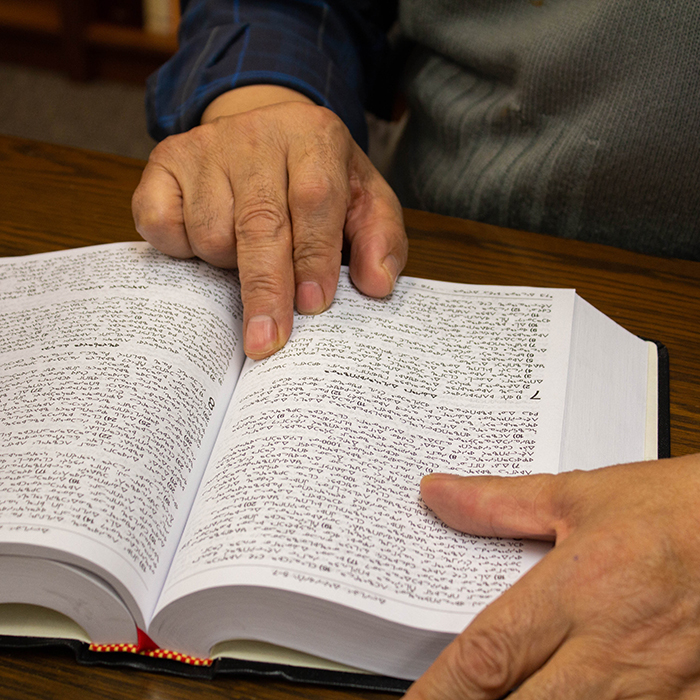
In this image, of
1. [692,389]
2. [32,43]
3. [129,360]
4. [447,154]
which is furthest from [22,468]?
[32,43]

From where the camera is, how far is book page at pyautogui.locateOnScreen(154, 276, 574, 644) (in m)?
0.42

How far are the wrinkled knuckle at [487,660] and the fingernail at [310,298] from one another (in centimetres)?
32

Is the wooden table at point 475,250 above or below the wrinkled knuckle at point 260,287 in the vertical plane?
above

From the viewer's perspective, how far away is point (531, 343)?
0.59m

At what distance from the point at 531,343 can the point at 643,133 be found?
1.05ft

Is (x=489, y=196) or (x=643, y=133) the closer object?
(x=643, y=133)

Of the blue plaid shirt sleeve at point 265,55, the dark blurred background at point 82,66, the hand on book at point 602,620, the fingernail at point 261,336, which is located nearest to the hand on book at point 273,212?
the fingernail at point 261,336

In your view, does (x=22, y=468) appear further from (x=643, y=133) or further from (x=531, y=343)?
(x=643, y=133)

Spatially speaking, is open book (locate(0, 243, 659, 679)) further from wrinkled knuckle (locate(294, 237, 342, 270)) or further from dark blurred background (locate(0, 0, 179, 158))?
dark blurred background (locate(0, 0, 179, 158))

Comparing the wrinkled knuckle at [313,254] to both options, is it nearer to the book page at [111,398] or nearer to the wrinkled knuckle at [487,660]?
the book page at [111,398]

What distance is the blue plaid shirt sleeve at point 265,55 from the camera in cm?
79

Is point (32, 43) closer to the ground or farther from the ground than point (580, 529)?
farther from the ground

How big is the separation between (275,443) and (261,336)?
0.12 meters

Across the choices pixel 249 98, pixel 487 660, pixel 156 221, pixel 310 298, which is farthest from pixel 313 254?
pixel 487 660
